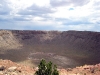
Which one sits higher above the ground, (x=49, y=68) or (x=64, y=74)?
(x=49, y=68)

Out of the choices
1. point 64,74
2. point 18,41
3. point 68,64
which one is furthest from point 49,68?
point 18,41

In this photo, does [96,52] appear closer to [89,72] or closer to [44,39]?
[44,39]

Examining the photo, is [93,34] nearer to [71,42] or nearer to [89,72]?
[71,42]

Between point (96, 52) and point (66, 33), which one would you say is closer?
point (96, 52)

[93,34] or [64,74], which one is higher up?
[93,34]

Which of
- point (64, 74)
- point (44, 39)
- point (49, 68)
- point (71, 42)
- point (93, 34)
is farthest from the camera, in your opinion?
point (44, 39)

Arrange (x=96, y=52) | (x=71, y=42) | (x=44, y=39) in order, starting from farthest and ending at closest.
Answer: (x=44, y=39) < (x=71, y=42) < (x=96, y=52)

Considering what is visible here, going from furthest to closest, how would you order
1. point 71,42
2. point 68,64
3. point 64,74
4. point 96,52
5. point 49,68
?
point 71,42, point 96,52, point 68,64, point 64,74, point 49,68

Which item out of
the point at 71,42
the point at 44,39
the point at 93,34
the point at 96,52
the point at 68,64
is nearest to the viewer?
the point at 68,64

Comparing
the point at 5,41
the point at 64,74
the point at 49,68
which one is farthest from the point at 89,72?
the point at 5,41
